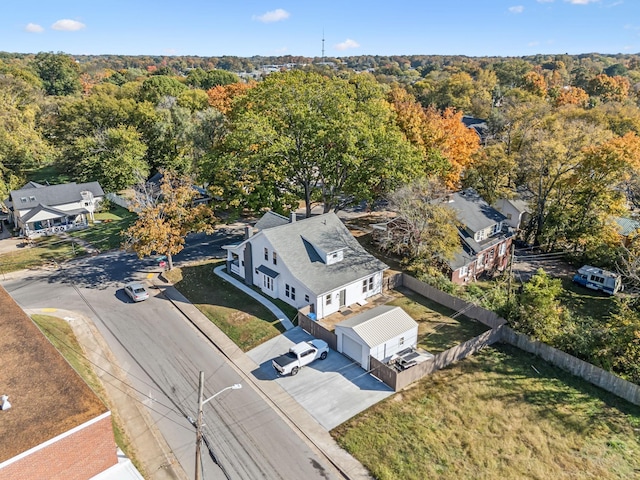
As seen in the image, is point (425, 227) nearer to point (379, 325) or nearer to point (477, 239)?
point (477, 239)

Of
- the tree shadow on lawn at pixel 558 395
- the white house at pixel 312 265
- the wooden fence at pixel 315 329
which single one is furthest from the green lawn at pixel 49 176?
the tree shadow on lawn at pixel 558 395

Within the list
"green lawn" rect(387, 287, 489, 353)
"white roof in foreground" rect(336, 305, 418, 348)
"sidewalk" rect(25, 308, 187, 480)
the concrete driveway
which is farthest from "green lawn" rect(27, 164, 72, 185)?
"white roof in foreground" rect(336, 305, 418, 348)

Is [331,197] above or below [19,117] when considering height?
below

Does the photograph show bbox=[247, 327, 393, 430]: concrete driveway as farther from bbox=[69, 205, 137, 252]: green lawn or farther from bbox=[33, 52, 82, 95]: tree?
bbox=[33, 52, 82, 95]: tree

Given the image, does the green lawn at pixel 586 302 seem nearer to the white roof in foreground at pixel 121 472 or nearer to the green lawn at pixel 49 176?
the white roof in foreground at pixel 121 472

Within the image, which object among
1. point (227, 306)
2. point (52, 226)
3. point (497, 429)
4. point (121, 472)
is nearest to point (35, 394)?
point (121, 472)

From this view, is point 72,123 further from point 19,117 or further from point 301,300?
point 301,300

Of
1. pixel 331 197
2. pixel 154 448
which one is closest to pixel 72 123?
pixel 331 197
